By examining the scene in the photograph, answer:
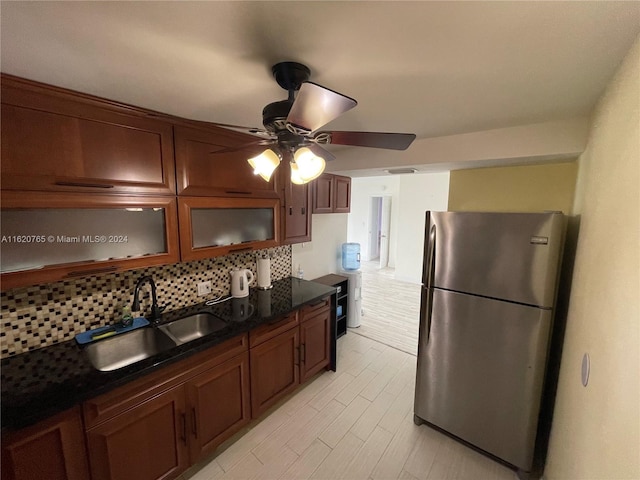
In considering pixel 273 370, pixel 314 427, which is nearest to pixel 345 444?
pixel 314 427

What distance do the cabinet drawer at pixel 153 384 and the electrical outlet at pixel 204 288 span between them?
0.57 meters

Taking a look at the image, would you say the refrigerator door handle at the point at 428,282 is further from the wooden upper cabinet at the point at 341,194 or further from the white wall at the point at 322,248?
the white wall at the point at 322,248

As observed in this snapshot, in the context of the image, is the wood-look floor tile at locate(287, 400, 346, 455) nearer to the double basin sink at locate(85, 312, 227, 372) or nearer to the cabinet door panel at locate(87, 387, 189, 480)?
the cabinet door panel at locate(87, 387, 189, 480)

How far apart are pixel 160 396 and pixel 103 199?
109 cm

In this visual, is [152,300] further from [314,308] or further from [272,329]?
[314,308]

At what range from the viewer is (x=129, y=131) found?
144 centimetres

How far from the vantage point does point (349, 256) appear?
3.77 metres

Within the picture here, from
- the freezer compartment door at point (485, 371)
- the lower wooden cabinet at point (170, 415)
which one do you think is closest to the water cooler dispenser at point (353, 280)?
the lower wooden cabinet at point (170, 415)

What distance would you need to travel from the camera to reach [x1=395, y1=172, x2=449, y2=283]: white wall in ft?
17.4

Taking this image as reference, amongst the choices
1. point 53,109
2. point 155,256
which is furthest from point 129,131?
point 155,256

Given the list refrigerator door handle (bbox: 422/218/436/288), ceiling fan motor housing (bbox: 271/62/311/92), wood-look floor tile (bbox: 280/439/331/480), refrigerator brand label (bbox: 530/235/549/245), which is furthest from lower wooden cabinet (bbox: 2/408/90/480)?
refrigerator brand label (bbox: 530/235/549/245)

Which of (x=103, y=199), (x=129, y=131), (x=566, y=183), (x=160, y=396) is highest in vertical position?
(x=129, y=131)

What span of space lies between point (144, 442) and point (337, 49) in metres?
2.07

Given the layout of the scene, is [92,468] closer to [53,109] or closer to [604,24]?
[53,109]
